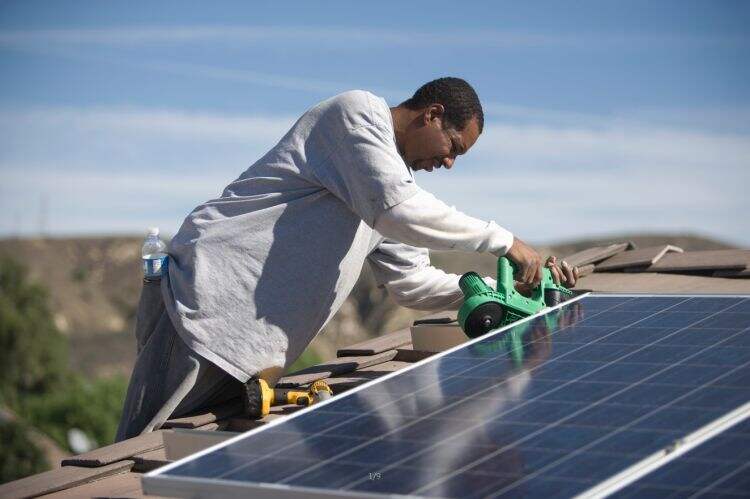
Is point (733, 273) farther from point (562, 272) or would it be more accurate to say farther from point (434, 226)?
point (434, 226)

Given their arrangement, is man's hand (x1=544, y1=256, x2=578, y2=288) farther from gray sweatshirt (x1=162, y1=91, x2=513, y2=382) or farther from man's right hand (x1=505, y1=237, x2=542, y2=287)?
gray sweatshirt (x1=162, y1=91, x2=513, y2=382)

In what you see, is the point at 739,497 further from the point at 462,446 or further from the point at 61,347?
the point at 61,347

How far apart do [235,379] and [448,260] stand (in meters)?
55.7

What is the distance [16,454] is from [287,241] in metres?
48.2

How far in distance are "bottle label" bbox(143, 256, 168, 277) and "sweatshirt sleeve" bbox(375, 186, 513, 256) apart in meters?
1.21

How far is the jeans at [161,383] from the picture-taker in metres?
6.16

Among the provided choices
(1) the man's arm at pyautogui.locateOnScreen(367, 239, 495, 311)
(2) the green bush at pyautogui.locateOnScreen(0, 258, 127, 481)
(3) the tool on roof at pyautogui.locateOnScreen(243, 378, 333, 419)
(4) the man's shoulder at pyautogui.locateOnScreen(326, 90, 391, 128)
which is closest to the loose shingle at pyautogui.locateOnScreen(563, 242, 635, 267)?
(1) the man's arm at pyautogui.locateOnScreen(367, 239, 495, 311)

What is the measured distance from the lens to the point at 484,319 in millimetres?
6137

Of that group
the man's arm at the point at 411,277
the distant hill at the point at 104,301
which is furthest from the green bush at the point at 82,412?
the man's arm at the point at 411,277

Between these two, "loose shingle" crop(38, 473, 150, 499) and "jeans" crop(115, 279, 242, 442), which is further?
"jeans" crop(115, 279, 242, 442)

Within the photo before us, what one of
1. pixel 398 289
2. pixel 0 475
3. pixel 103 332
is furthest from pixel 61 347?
pixel 398 289

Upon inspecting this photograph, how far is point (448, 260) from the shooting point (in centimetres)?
6178

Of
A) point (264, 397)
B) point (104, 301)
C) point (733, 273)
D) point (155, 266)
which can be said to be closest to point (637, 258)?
point (733, 273)

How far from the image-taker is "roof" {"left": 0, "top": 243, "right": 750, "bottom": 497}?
515 cm
